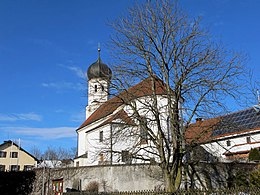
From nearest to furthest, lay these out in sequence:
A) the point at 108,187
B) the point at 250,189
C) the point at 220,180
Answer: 1. the point at 250,189
2. the point at 108,187
3. the point at 220,180

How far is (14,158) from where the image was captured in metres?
54.4

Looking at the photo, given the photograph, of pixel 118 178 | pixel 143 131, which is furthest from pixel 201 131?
pixel 118 178

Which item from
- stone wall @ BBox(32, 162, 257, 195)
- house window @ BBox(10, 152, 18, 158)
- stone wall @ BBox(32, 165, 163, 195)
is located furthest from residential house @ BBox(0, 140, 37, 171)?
stone wall @ BBox(32, 165, 163, 195)

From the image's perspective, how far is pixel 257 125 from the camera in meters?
37.1

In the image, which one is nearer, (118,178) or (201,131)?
(201,131)

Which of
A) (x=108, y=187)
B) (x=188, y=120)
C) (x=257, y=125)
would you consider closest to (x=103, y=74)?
(x=188, y=120)

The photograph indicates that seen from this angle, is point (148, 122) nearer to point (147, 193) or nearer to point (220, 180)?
point (147, 193)

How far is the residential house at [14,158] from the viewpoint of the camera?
177 ft

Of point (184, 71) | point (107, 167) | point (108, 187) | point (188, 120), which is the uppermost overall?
point (184, 71)

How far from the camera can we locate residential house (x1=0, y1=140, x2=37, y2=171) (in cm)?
5392

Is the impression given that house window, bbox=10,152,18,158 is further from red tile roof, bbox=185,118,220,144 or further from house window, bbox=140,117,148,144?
red tile roof, bbox=185,118,220,144

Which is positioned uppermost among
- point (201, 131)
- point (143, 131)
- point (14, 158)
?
point (14, 158)

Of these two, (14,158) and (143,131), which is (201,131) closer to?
(143,131)

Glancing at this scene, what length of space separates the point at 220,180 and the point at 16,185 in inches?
619
